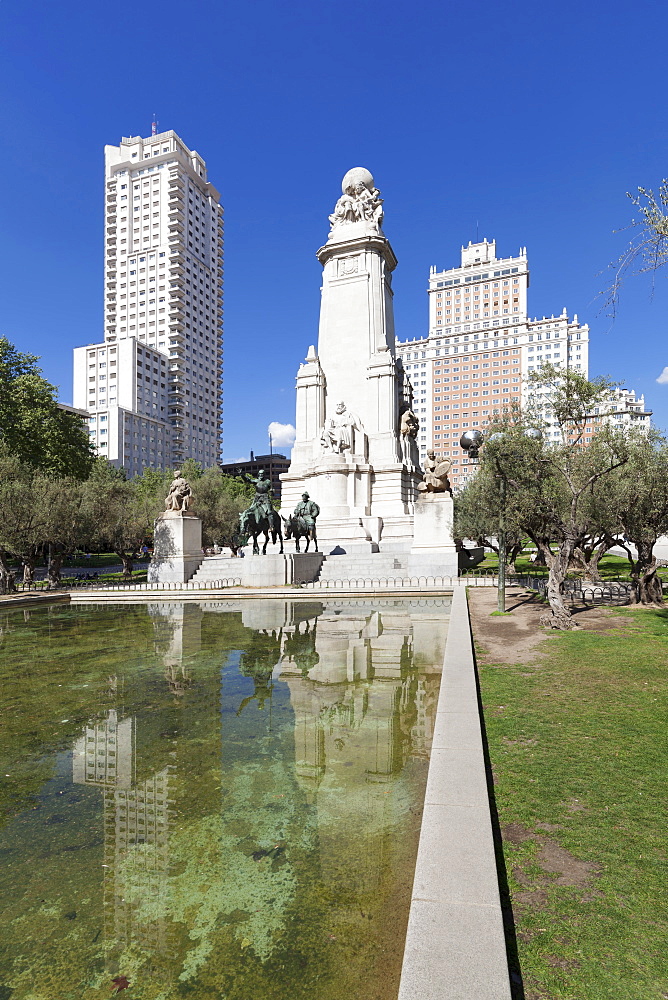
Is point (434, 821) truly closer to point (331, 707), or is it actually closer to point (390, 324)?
point (331, 707)

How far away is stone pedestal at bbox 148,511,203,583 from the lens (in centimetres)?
2870

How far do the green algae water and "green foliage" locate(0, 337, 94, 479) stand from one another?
2988 centimetres

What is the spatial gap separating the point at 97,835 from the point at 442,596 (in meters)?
17.3

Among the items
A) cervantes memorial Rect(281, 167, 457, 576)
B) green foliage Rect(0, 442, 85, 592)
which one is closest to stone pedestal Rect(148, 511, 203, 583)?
green foliage Rect(0, 442, 85, 592)

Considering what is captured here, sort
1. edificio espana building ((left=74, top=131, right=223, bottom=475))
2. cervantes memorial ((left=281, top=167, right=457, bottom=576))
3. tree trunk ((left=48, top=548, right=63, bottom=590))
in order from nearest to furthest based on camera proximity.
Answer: tree trunk ((left=48, top=548, right=63, bottom=590)), cervantes memorial ((left=281, top=167, right=457, bottom=576)), edificio espana building ((left=74, top=131, right=223, bottom=475))

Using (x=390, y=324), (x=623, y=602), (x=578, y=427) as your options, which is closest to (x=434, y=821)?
(x=578, y=427)

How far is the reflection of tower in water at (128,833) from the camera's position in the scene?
10.1ft

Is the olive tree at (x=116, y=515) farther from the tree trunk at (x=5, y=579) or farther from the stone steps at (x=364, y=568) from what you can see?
the stone steps at (x=364, y=568)

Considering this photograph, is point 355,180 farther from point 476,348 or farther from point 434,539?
point 476,348

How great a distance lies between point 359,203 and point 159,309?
82.0m

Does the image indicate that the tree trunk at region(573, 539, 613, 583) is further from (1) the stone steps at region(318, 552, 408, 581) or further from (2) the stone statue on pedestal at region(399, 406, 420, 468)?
(2) the stone statue on pedestal at region(399, 406, 420, 468)

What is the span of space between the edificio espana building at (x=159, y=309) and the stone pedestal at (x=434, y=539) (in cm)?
8230

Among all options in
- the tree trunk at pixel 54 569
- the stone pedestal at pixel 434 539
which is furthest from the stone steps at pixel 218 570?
the stone pedestal at pixel 434 539

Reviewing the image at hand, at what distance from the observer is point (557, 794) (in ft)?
14.2
